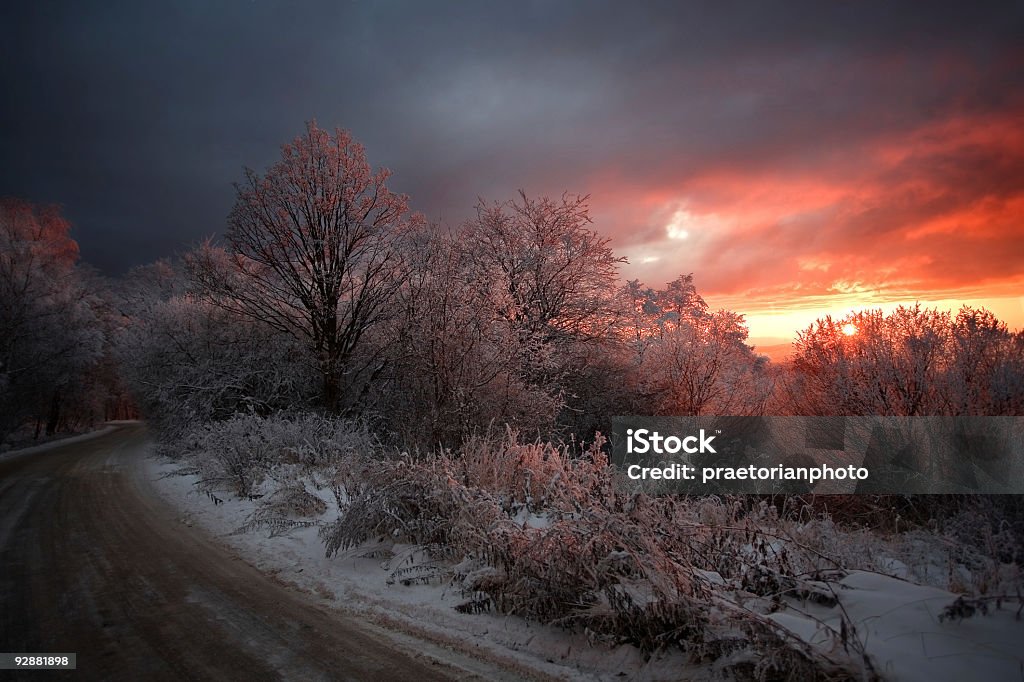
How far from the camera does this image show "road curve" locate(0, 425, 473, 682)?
3510 millimetres

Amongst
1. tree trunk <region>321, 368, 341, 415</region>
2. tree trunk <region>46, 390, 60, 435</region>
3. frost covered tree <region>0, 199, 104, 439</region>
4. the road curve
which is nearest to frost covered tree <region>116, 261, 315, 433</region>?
tree trunk <region>321, 368, 341, 415</region>

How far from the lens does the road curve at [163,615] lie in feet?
11.5

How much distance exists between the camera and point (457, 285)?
1048 centimetres

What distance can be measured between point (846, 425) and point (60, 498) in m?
14.4

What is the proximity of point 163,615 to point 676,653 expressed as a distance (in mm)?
4044

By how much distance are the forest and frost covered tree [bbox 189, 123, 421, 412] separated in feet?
0.24

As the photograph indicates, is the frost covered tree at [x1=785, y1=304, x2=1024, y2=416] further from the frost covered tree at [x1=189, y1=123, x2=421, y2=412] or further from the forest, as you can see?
the frost covered tree at [x1=189, y1=123, x2=421, y2=412]

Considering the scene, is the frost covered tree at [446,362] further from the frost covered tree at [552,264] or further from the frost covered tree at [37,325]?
the frost covered tree at [37,325]

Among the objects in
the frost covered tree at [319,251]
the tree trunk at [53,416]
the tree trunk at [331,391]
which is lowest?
the tree trunk at [53,416]

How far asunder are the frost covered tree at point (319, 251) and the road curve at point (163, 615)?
8848 mm

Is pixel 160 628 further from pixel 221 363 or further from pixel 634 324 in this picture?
pixel 634 324

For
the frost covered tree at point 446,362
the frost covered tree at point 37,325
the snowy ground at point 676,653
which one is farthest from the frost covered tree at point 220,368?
the snowy ground at point 676,653

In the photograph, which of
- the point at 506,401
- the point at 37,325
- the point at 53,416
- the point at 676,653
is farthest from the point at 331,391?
the point at 53,416

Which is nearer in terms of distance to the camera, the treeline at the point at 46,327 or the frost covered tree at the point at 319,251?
the frost covered tree at the point at 319,251
